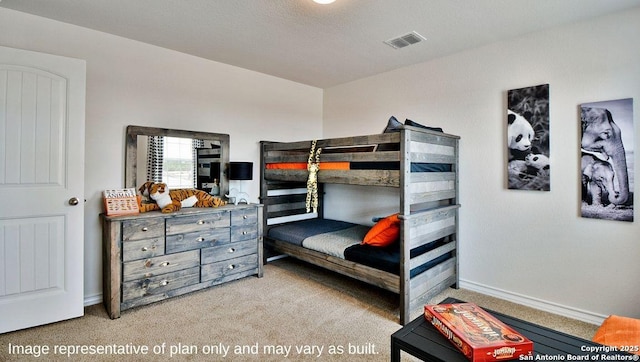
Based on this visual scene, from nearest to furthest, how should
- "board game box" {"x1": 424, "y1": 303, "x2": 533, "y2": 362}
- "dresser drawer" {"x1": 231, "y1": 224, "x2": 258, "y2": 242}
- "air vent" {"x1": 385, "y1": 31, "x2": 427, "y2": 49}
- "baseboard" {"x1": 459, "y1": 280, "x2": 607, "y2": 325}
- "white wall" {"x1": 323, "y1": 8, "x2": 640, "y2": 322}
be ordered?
"board game box" {"x1": 424, "y1": 303, "x2": 533, "y2": 362} → "white wall" {"x1": 323, "y1": 8, "x2": 640, "y2": 322} → "baseboard" {"x1": 459, "y1": 280, "x2": 607, "y2": 325} → "air vent" {"x1": 385, "y1": 31, "x2": 427, "y2": 49} → "dresser drawer" {"x1": 231, "y1": 224, "x2": 258, "y2": 242}

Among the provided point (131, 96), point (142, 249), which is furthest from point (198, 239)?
point (131, 96)

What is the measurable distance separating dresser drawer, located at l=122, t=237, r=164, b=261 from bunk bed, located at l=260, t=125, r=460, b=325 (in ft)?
4.37

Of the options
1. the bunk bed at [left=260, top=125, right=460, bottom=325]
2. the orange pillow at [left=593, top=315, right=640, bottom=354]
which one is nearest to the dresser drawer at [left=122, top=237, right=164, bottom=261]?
the bunk bed at [left=260, top=125, right=460, bottom=325]

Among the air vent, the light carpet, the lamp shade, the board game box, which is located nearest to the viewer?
the board game box

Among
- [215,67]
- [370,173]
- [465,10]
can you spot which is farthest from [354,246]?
[215,67]

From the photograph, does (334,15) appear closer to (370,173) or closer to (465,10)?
(465,10)

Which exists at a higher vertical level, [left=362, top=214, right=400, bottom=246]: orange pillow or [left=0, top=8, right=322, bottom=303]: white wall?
[left=0, top=8, right=322, bottom=303]: white wall

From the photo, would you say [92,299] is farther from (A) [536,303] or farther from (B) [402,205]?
(A) [536,303]

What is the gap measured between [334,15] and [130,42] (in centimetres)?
200

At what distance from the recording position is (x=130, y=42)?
2.92 m

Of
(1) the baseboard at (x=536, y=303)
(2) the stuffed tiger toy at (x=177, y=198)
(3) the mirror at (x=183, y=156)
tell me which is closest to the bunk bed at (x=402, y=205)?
(1) the baseboard at (x=536, y=303)

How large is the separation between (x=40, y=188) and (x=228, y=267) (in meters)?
1.66

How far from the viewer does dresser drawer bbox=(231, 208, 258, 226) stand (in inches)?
125

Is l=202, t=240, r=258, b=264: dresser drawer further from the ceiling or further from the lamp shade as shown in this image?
the ceiling
